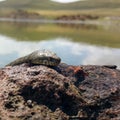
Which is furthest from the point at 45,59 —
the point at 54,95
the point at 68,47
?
the point at 68,47

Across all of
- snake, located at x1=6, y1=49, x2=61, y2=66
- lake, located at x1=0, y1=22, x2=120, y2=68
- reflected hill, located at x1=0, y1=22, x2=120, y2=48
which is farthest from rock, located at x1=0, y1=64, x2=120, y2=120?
reflected hill, located at x1=0, y1=22, x2=120, y2=48

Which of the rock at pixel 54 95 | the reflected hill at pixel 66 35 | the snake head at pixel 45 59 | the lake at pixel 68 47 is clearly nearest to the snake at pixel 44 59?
the snake head at pixel 45 59

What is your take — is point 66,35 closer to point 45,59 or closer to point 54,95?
point 45,59

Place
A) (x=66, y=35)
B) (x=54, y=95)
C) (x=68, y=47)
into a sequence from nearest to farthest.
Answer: (x=54, y=95)
(x=68, y=47)
(x=66, y=35)

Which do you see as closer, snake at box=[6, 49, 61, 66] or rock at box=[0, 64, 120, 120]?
rock at box=[0, 64, 120, 120]

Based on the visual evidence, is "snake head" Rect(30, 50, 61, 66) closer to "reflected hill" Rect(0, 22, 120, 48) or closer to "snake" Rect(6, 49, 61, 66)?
"snake" Rect(6, 49, 61, 66)

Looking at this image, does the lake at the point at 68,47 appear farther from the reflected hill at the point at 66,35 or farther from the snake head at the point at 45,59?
the snake head at the point at 45,59

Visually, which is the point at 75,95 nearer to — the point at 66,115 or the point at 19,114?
the point at 66,115

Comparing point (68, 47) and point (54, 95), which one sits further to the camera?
point (68, 47)

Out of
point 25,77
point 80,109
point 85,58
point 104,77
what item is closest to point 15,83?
point 25,77
